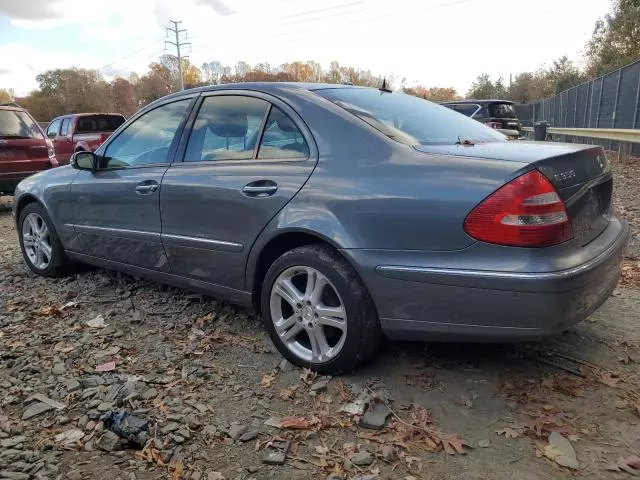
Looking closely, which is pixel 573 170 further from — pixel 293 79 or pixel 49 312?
pixel 293 79

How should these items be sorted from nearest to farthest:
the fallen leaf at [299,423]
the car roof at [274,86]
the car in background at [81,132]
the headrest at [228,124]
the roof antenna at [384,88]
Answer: the fallen leaf at [299,423], the car roof at [274,86], the headrest at [228,124], the roof antenna at [384,88], the car in background at [81,132]

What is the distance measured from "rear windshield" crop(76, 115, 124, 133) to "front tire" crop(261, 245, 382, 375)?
13.3m

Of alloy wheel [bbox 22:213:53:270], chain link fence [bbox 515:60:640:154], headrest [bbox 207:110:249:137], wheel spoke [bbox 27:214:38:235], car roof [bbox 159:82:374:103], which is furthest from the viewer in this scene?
chain link fence [bbox 515:60:640:154]

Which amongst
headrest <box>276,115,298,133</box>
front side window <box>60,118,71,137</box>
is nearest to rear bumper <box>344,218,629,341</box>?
headrest <box>276,115,298,133</box>

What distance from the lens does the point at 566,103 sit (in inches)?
920

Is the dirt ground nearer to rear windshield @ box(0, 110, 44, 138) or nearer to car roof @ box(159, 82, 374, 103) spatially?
car roof @ box(159, 82, 374, 103)

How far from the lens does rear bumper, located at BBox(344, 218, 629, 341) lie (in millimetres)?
2328

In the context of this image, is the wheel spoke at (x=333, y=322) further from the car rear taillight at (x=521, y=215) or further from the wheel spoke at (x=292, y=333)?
the car rear taillight at (x=521, y=215)

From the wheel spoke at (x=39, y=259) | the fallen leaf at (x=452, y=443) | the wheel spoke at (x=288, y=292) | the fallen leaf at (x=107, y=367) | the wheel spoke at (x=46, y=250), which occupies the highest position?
the wheel spoke at (x=288, y=292)

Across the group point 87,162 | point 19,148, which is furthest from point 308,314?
point 19,148

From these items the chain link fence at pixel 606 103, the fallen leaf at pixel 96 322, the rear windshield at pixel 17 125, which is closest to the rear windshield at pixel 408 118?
the fallen leaf at pixel 96 322

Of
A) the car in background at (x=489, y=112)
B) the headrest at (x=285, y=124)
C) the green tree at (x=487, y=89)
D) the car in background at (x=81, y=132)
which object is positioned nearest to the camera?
the headrest at (x=285, y=124)

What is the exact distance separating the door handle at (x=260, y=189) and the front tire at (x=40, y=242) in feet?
8.24

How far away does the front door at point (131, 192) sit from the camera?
3795 millimetres
